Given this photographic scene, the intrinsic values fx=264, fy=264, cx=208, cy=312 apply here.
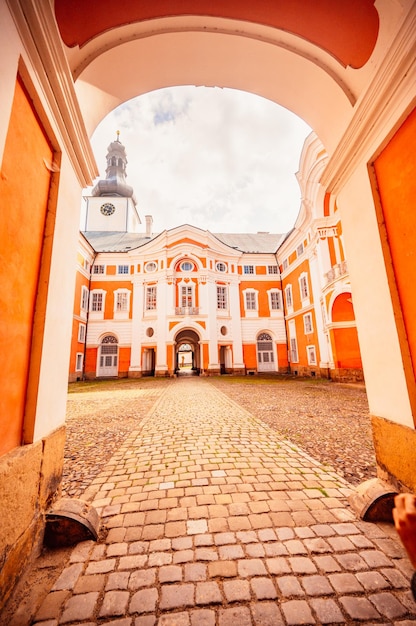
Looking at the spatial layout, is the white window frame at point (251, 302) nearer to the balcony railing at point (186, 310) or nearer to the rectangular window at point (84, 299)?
the balcony railing at point (186, 310)

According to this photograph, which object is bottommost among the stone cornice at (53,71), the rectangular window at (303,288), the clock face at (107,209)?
the stone cornice at (53,71)

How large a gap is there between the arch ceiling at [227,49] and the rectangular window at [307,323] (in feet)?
53.9

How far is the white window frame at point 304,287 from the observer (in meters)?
18.8

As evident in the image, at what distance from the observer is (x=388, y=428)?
2.43 m

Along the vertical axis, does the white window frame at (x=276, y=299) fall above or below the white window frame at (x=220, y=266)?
below

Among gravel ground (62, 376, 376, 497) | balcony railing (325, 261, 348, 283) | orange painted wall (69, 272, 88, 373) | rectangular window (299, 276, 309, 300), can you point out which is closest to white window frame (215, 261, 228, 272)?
rectangular window (299, 276, 309, 300)

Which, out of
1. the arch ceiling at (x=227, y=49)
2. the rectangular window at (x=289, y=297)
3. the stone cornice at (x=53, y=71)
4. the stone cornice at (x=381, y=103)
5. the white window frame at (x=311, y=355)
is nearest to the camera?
the stone cornice at (x=53, y=71)

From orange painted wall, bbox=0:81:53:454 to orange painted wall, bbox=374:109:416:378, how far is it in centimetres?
306

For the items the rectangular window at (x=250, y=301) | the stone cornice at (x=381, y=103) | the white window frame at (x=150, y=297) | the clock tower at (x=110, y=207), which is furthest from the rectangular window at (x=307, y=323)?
the clock tower at (x=110, y=207)

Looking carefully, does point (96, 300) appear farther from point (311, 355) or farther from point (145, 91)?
point (145, 91)

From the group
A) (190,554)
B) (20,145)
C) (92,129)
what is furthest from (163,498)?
(92,129)

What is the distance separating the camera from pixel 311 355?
60.6ft

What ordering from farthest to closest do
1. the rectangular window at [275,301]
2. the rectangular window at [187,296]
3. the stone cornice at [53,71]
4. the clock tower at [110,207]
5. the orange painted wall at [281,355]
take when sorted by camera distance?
the clock tower at [110,207]
the rectangular window at [275,301]
the orange painted wall at [281,355]
the rectangular window at [187,296]
the stone cornice at [53,71]

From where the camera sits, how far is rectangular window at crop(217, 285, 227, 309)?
23045mm
